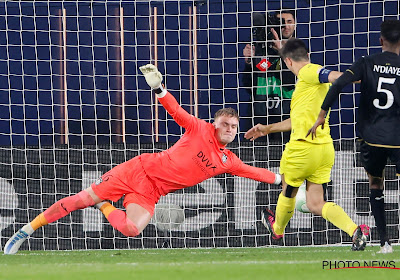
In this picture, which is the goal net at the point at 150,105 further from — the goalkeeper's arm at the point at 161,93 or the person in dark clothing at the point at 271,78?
the goalkeeper's arm at the point at 161,93

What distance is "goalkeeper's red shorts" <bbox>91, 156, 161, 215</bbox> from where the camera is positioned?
681cm

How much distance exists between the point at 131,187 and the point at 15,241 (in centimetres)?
113

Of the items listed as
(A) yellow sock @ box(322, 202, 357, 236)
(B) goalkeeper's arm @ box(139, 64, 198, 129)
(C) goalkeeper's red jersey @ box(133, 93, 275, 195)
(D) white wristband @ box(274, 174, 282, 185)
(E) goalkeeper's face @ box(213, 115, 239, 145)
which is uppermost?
(B) goalkeeper's arm @ box(139, 64, 198, 129)

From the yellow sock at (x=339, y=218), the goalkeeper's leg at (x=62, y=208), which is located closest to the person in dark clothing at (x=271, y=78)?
the yellow sock at (x=339, y=218)

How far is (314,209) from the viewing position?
22.6ft

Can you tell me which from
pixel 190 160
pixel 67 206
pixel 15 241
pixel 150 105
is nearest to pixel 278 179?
pixel 190 160

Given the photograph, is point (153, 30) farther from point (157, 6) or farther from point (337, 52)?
point (337, 52)

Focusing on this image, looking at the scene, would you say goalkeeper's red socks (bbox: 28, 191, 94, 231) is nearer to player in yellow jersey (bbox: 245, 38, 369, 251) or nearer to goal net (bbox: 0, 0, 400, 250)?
player in yellow jersey (bbox: 245, 38, 369, 251)

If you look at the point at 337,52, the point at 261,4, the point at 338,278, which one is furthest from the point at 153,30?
the point at 338,278

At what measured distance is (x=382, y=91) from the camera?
6004mm

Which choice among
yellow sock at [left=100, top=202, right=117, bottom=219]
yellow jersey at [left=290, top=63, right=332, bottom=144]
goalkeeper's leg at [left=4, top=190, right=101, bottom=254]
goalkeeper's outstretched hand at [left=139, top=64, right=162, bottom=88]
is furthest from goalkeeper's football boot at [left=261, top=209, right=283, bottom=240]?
goalkeeper's outstretched hand at [left=139, top=64, right=162, bottom=88]

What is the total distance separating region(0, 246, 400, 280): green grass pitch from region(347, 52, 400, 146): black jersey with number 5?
904 mm

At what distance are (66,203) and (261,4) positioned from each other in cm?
372

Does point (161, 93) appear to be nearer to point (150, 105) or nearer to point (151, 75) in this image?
point (151, 75)
